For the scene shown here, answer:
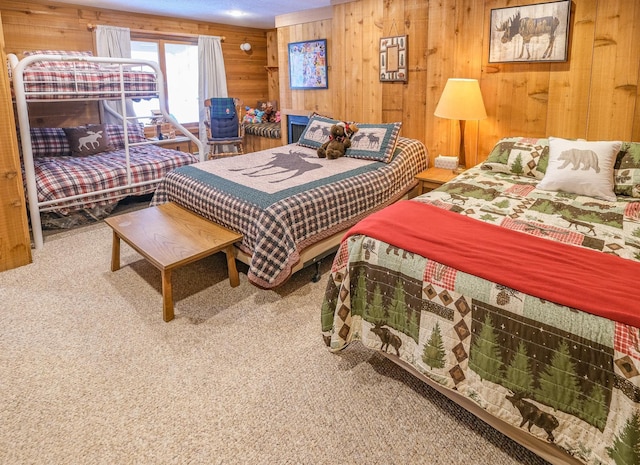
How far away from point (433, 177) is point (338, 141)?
0.91 metres

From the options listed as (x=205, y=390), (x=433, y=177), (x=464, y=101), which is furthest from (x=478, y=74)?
(x=205, y=390)

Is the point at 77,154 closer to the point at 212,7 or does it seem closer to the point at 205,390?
the point at 212,7

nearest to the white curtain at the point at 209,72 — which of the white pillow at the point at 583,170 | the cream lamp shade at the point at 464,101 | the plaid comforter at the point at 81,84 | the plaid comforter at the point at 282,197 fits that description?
the plaid comforter at the point at 81,84

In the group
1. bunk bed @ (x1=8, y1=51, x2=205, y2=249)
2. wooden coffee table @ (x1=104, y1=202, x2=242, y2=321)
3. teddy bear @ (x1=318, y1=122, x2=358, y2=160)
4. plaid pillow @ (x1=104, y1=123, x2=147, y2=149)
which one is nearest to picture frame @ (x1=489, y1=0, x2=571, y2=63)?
teddy bear @ (x1=318, y1=122, x2=358, y2=160)

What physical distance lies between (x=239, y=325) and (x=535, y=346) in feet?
5.09

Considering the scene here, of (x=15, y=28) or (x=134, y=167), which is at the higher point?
(x=15, y=28)

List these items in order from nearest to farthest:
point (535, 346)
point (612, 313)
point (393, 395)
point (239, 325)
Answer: point (612, 313) < point (535, 346) < point (393, 395) < point (239, 325)

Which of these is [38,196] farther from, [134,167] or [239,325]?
[239,325]

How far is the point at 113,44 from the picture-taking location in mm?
5473

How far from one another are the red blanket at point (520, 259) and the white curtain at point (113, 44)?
4.73 metres

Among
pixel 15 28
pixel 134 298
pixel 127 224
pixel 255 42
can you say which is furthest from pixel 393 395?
pixel 255 42

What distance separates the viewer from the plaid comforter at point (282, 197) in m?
2.52

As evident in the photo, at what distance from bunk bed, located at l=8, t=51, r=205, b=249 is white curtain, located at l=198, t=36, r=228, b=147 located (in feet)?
7.72

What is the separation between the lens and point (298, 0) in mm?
4855
